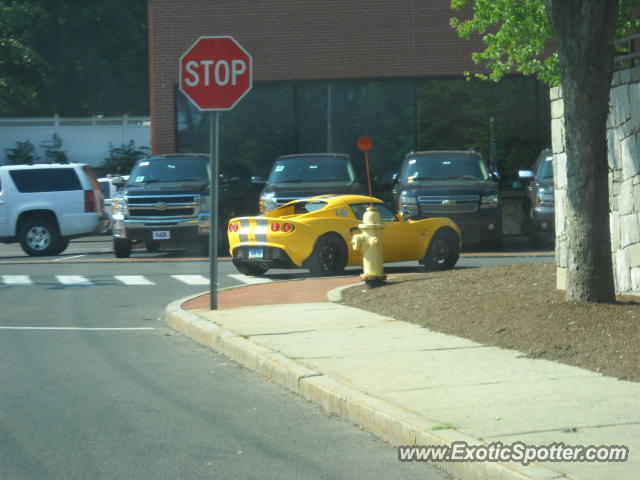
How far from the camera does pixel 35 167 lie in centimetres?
2541

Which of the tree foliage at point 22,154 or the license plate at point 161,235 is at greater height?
the tree foliage at point 22,154

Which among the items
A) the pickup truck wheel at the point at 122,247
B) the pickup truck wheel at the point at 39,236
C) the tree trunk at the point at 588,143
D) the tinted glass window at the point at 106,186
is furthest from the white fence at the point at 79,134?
the tree trunk at the point at 588,143

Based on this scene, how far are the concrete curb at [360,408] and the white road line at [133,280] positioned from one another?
685 cm

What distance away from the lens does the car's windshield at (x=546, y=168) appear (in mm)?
22547

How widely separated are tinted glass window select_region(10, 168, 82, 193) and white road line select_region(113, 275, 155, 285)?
6.56m

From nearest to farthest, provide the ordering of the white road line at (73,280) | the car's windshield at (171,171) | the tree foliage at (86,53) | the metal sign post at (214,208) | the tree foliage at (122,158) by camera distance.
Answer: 1. the metal sign post at (214,208)
2. the white road line at (73,280)
3. the car's windshield at (171,171)
4. the tree foliage at (122,158)
5. the tree foliage at (86,53)

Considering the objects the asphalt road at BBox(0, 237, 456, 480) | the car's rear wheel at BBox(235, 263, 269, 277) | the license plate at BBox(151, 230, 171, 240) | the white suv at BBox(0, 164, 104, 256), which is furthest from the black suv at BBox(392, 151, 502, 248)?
the asphalt road at BBox(0, 237, 456, 480)

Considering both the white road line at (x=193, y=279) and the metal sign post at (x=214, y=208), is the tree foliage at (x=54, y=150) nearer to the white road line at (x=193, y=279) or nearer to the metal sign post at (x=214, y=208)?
the white road line at (x=193, y=279)

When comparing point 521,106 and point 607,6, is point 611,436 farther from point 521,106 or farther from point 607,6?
point 521,106

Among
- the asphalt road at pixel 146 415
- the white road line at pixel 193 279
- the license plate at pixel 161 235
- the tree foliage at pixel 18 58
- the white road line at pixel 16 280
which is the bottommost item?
the asphalt road at pixel 146 415

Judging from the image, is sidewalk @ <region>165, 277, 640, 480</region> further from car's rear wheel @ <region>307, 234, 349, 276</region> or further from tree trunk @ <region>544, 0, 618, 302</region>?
car's rear wheel @ <region>307, 234, 349, 276</region>

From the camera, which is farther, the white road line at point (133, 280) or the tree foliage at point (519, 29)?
the tree foliage at point (519, 29)

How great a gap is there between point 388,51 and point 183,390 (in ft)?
71.3

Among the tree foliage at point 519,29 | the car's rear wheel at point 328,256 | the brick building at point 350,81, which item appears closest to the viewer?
the car's rear wheel at point 328,256
